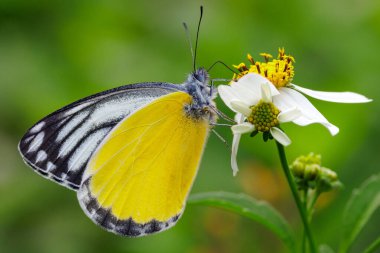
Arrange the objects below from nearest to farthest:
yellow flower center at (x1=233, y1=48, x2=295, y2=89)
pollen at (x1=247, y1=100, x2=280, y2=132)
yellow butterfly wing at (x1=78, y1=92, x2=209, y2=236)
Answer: pollen at (x1=247, y1=100, x2=280, y2=132) < yellow flower center at (x1=233, y1=48, x2=295, y2=89) < yellow butterfly wing at (x1=78, y1=92, x2=209, y2=236)

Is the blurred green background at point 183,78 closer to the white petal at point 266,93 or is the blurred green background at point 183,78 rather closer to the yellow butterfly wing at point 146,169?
the yellow butterfly wing at point 146,169

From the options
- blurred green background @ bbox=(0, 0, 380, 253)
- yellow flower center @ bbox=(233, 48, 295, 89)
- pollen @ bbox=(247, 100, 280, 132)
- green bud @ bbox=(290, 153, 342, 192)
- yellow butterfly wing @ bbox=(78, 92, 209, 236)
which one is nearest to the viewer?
pollen @ bbox=(247, 100, 280, 132)

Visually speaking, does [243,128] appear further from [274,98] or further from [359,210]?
[359,210]

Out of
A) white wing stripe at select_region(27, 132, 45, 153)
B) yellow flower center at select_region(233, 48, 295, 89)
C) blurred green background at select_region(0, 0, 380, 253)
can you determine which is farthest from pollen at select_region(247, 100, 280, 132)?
blurred green background at select_region(0, 0, 380, 253)

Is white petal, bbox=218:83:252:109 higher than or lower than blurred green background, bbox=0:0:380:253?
higher

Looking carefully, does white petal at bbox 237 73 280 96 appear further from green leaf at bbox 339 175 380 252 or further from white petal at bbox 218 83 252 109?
green leaf at bbox 339 175 380 252

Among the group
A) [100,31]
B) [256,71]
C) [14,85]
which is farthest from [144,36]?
[256,71]

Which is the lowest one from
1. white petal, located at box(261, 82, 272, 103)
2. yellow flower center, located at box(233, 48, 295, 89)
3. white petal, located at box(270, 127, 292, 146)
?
white petal, located at box(270, 127, 292, 146)

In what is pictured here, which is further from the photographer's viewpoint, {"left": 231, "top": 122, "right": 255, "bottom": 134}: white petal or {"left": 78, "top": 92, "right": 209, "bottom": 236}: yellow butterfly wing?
{"left": 78, "top": 92, "right": 209, "bottom": 236}: yellow butterfly wing

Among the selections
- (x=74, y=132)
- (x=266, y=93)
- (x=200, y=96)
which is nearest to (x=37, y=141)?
(x=74, y=132)
